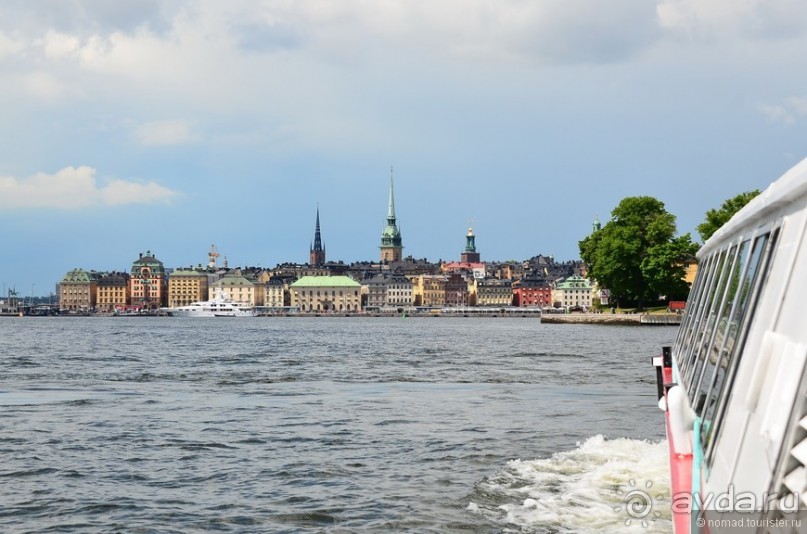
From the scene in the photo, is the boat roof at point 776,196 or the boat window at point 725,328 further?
the boat window at point 725,328

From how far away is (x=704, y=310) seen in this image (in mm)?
9523

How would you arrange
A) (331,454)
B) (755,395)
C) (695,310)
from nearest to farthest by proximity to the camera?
(755,395) < (695,310) < (331,454)

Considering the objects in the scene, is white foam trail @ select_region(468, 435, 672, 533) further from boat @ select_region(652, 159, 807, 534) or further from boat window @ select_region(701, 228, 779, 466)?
boat window @ select_region(701, 228, 779, 466)

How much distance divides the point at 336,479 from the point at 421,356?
32.1 meters

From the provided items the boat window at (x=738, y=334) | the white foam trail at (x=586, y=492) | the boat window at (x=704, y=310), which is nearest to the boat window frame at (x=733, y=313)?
the boat window at (x=738, y=334)

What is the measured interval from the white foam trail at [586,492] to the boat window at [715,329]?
2.53 meters

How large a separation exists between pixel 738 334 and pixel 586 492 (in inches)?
271

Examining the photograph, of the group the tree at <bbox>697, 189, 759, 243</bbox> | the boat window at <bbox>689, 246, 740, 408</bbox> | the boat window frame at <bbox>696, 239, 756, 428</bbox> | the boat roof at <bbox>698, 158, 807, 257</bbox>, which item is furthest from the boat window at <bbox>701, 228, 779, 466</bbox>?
the tree at <bbox>697, 189, 759, 243</bbox>

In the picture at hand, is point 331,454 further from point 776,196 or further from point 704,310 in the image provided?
point 776,196

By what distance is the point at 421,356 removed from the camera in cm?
4556

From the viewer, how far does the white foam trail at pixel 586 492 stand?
10664mm

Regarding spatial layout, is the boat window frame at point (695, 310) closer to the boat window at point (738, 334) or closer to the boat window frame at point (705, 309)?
the boat window frame at point (705, 309)

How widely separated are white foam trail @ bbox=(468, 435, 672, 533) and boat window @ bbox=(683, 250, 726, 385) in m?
1.71

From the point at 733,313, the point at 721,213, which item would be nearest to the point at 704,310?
the point at 733,313
